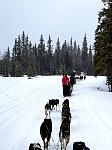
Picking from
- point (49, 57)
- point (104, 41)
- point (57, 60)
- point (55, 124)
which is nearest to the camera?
point (55, 124)

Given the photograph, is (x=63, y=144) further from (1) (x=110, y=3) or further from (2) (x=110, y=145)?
(1) (x=110, y=3)

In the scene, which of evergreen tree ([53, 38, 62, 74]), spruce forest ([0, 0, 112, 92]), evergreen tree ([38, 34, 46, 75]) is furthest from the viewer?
evergreen tree ([38, 34, 46, 75])

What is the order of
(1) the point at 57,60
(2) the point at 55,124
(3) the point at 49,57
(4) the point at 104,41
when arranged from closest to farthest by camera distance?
(2) the point at 55,124 → (4) the point at 104,41 → (1) the point at 57,60 → (3) the point at 49,57

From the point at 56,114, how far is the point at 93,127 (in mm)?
3602

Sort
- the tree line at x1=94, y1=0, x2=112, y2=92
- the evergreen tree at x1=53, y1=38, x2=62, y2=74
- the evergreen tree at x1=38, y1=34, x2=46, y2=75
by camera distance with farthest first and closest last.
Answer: the evergreen tree at x1=38, y1=34, x2=46, y2=75
the evergreen tree at x1=53, y1=38, x2=62, y2=74
the tree line at x1=94, y1=0, x2=112, y2=92

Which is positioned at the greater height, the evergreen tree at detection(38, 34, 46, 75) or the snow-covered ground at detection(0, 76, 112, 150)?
the evergreen tree at detection(38, 34, 46, 75)

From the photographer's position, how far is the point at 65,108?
14.3 meters

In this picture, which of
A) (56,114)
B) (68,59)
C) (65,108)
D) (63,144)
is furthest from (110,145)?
(68,59)

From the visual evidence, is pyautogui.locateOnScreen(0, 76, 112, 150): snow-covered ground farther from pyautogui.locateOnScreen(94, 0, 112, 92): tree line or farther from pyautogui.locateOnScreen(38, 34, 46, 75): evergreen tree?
pyautogui.locateOnScreen(38, 34, 46, 75): evergreen tree

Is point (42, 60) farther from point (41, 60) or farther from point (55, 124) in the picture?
point (55, 124)

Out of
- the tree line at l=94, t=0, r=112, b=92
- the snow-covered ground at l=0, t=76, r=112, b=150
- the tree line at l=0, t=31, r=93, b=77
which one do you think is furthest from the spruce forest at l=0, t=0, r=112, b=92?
the snow-covered ground at l=0, t=76, r=112, b=150

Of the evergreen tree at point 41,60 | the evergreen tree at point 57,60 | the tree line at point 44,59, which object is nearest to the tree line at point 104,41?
the tree line at point 44,59

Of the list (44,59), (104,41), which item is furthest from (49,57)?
(104,41)

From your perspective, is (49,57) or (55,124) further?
(49,57)
